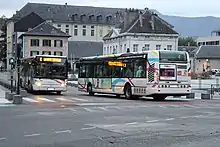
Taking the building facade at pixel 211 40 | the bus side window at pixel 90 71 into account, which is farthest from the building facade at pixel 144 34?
the bus side window at pixel 90 71

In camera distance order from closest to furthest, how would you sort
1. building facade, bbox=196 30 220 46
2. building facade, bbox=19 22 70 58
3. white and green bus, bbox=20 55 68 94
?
white and green bus, bbox=20 55 68 94
building facade, bbox=19 22 70 58
building facade, bbox=196 30 220 46

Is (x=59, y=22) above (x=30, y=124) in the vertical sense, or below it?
above

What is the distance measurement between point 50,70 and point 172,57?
1060 centimetres

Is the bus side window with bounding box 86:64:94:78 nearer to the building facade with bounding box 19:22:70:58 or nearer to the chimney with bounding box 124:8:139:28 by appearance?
the chimney with bounding box 124:8:139:28

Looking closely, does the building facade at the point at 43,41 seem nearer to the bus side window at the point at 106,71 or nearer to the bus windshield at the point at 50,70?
the bus windshield at the point at 50,70

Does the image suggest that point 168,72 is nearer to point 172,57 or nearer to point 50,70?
point 172,57

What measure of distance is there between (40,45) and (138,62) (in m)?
89.1

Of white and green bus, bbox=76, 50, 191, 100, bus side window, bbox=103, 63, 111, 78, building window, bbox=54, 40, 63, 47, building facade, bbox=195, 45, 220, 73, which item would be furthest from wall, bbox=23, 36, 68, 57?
white and green bus, bbox=76, 50, 191, 100

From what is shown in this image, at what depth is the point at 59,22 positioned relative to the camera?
147000mm

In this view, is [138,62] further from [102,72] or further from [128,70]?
[102,72]

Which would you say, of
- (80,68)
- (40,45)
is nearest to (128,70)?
(80,68)

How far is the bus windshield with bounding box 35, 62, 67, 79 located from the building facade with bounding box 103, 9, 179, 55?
2447 inches

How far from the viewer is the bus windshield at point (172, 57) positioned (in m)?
30.5

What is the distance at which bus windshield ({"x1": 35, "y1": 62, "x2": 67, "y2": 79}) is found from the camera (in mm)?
37094
